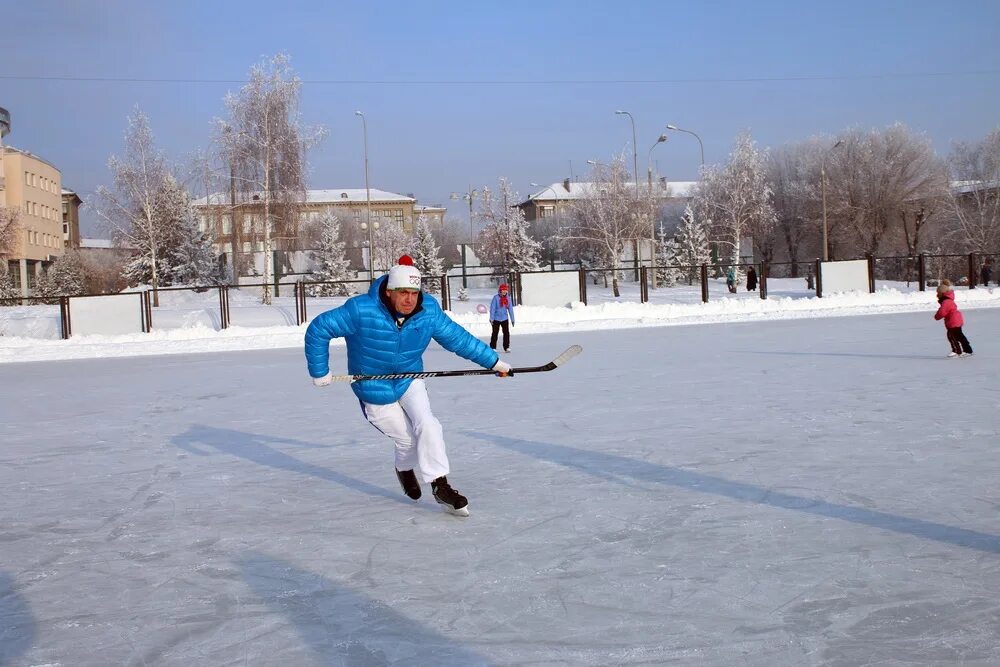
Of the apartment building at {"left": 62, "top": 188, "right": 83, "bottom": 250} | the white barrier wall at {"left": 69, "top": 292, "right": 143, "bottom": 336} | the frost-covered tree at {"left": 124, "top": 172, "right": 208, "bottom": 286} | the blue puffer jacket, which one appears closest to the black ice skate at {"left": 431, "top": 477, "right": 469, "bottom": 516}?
the blue puffer jacket

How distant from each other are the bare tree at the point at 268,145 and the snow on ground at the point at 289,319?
8711 millimetres

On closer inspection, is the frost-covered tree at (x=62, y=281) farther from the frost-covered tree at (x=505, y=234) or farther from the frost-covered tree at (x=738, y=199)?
the frost-covered tree at (x=738, y=199)

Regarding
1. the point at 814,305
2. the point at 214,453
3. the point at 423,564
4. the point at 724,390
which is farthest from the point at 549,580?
the point at 814,305

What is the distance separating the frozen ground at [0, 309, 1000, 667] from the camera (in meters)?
3.56

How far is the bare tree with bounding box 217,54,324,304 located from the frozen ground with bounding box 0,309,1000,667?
29895 mm

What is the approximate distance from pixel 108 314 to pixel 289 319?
16.6 feet

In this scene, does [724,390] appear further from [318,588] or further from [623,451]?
[318,588]

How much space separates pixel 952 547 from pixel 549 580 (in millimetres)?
1989

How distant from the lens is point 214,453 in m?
8.07

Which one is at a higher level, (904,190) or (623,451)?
(904,190)

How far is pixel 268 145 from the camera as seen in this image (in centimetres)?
3856

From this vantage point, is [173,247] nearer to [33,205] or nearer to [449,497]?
[33,205]

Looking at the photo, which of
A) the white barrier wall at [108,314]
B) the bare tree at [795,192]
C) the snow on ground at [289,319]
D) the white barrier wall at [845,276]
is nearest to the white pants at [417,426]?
the snow on ground at [289,319]

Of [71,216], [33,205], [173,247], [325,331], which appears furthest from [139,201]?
[71,216]
